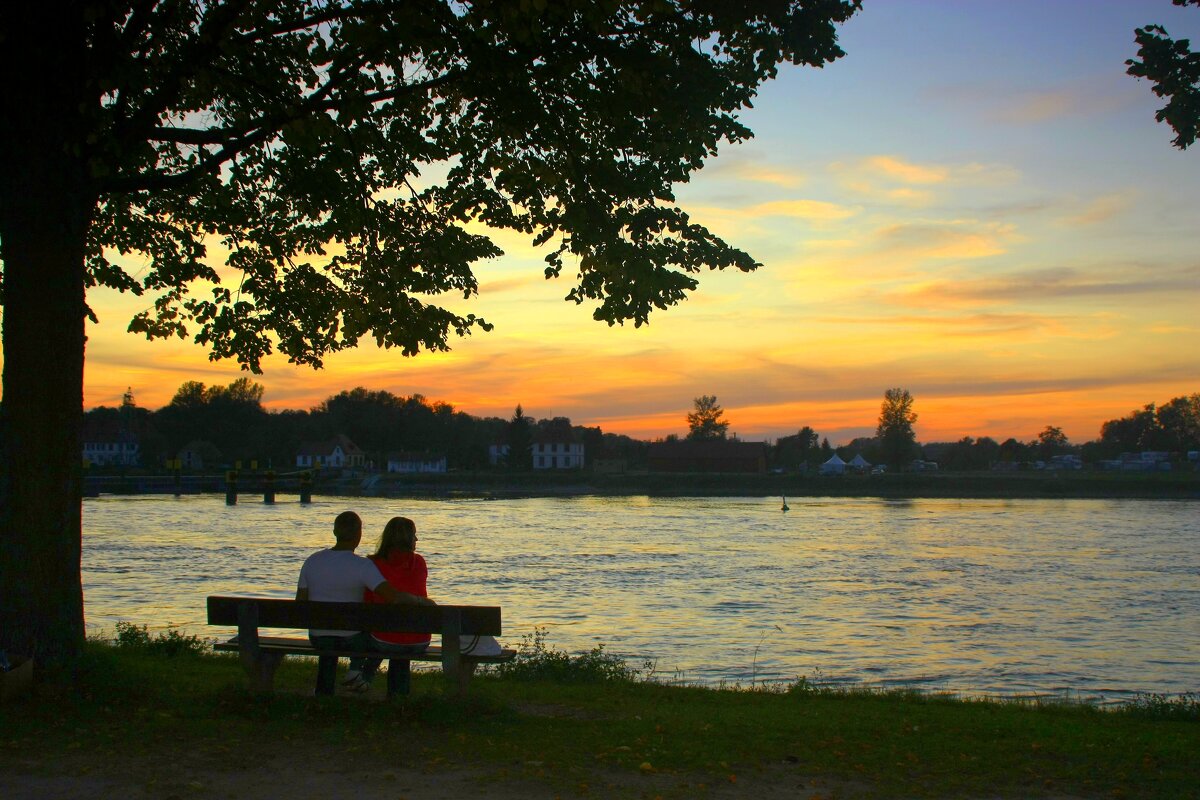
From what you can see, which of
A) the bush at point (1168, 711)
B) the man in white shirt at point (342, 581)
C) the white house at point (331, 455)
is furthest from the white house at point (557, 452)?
the man in white shirt at point (342, 581)

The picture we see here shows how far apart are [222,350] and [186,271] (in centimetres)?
128

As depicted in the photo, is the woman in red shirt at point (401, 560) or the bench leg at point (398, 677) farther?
the woman in red shirt at point (401, 560)

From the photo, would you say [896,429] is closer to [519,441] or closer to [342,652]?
[519,441]

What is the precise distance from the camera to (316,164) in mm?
10602

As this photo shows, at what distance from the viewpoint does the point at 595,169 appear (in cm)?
947

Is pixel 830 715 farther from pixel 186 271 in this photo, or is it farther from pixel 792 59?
pixel 186 271

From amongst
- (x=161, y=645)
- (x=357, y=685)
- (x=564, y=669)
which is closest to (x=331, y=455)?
(x=161, y=645)

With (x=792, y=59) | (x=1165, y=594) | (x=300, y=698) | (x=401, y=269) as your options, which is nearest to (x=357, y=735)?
(x=300, y=698)

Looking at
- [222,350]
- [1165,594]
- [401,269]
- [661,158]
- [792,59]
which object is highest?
[792,59]

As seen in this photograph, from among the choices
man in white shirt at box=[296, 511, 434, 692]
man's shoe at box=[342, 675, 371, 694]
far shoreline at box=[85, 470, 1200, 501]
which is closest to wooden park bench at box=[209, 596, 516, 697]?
man's shoe at box=[342, 675, 371, 694]

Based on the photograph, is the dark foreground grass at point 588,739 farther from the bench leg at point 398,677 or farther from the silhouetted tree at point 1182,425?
the silhouetted tree at point 1182,425

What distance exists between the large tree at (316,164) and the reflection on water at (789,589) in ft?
19.9

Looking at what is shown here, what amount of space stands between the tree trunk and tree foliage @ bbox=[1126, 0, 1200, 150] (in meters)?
9.06

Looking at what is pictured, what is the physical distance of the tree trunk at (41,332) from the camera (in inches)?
318
